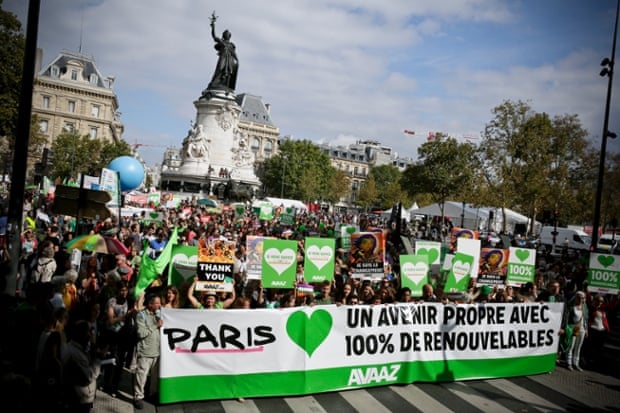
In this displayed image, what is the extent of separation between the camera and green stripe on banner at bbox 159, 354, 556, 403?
6.25 metres

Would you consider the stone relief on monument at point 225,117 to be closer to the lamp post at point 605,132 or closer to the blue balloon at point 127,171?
the blue balloon at point 127,171

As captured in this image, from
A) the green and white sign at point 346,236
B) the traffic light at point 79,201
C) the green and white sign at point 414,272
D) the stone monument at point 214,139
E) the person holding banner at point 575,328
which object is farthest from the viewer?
the stone monument at point 214,139

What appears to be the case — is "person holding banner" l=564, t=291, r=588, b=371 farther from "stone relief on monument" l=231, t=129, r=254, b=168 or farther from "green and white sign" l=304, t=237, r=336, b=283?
"stone relief on monument" l=231, t=129, r=254, b=168

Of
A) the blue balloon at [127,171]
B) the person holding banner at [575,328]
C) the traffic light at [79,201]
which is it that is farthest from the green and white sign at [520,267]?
the blue balloon at [127,171]

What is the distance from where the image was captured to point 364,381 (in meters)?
7.12

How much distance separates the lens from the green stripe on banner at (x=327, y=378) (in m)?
6.25

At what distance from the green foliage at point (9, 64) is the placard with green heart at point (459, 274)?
27.2 metres

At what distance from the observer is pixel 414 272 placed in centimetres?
923

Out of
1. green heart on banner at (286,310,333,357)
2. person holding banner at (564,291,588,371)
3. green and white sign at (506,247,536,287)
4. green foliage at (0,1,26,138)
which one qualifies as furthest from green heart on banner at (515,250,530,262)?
green foliage at (0,1,26,138)

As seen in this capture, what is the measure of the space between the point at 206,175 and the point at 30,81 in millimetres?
42098

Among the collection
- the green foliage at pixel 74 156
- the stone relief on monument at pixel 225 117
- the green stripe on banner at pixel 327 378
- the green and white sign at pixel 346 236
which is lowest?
the green stripe on banner at pixel 327 378

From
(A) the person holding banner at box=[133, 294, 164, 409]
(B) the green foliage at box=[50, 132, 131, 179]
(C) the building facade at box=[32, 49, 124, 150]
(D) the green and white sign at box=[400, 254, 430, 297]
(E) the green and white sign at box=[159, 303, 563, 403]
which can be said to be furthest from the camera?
(C) the building facade at box=[32, 49, 124, 150]

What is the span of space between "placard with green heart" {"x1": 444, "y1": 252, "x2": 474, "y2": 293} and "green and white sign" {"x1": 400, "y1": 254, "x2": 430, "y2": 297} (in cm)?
55

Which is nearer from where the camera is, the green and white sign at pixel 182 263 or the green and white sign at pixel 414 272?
the green and white sign at pixel 182 263
